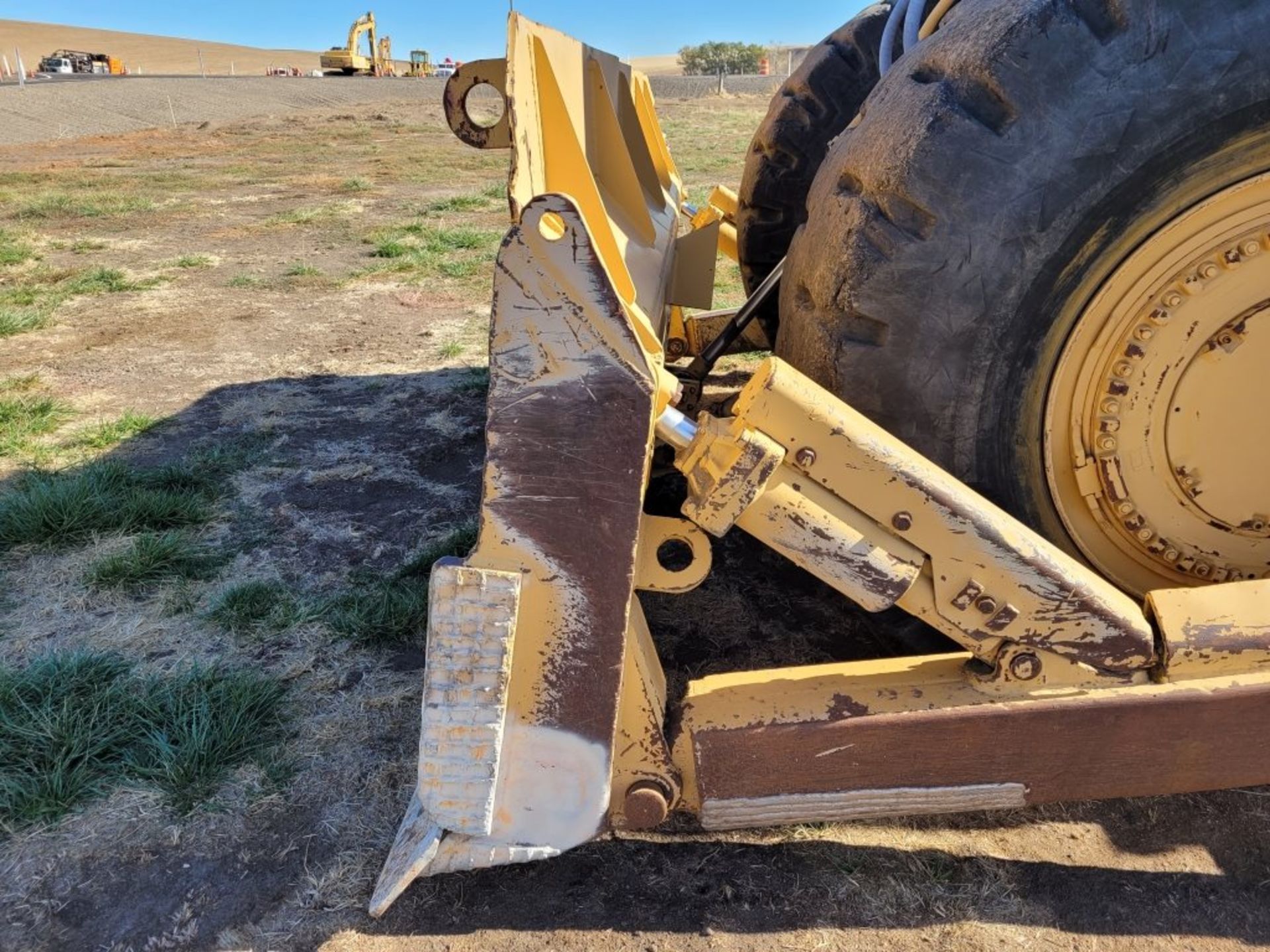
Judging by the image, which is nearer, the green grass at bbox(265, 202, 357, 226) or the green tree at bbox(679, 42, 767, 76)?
the green grass at bbox(265, 202, 357, 226)

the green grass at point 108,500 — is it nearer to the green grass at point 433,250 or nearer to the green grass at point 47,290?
the green grass at point 47,290

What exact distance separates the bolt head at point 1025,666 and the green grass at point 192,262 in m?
7.80

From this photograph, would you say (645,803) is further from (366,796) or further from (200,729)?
(200,729)

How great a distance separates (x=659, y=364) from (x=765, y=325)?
2100mm

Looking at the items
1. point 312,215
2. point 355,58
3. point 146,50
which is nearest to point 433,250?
point 312,215

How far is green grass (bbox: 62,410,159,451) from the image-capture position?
430cm

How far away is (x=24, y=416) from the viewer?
4.54 metres

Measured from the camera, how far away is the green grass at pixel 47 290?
609 cm

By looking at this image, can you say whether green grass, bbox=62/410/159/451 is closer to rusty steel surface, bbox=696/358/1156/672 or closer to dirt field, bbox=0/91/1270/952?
dirt field, bbox=0/91/1270/952

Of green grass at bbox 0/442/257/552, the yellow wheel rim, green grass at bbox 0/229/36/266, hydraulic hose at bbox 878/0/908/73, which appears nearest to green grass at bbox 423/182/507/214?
green grass at bbox 0/229/36/266

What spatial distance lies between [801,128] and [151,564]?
2.87 metres

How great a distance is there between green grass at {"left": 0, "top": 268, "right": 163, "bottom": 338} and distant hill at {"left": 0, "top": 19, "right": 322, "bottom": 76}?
6573 centimetres

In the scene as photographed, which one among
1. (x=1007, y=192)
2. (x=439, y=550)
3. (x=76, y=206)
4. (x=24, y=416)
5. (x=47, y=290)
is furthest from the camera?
(x=76, y=206)

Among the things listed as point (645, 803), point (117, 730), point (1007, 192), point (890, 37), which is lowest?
point (117, 730)
